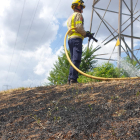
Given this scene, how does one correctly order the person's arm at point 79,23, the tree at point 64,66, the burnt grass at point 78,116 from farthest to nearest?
the tree at point 64,66 < the person's arm at point 79,23 < the burnt grass at point 78,116

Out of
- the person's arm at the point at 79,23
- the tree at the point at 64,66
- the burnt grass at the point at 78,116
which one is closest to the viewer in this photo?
the burnt grass at the point at 78,116

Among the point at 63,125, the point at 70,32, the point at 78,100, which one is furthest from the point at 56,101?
the point at 70,32

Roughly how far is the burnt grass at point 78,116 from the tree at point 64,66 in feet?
17.7

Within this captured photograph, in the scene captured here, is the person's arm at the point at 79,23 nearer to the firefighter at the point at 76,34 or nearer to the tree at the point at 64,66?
the firefighter at the point at 76,34

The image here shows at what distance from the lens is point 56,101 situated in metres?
3.46

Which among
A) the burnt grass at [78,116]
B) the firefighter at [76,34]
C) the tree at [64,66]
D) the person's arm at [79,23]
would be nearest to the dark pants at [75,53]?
the firefighter at [76,34]

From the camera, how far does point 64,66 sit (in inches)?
376

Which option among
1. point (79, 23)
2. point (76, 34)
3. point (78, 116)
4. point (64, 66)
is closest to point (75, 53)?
point (76, 34)

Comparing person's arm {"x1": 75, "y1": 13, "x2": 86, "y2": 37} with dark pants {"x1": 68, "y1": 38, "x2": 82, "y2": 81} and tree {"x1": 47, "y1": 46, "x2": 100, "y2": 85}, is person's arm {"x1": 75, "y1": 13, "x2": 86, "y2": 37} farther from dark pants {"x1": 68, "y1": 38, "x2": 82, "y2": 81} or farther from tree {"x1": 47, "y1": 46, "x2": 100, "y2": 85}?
tree {"x1": 47, "y1": 46, "x2": 100, "y2": 85}

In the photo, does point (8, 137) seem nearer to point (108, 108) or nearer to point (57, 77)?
point (108, 108)

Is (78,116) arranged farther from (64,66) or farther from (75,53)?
(64,66)

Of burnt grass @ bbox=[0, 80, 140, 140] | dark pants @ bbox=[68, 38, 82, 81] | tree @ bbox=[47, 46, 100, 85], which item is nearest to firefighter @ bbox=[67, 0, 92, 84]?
dark pants @ bbox=[68, 38, 82, 81]

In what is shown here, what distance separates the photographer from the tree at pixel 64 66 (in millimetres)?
9266

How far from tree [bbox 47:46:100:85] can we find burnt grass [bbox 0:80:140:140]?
5394mm
